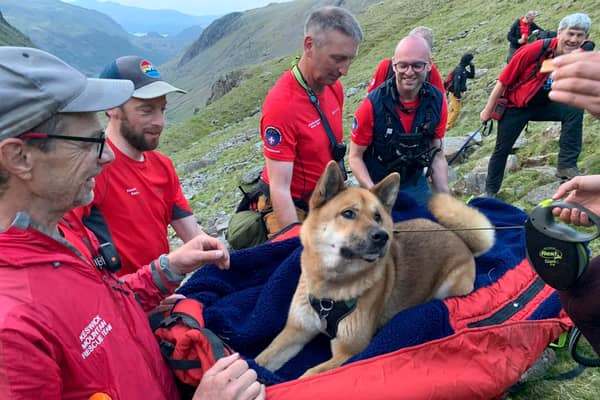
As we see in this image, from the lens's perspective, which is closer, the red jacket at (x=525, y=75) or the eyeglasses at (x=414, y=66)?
the eyeglasses at (x=414, y=66)

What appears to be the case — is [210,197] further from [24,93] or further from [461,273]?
[24,93]

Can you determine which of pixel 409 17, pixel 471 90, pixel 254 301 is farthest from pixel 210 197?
pixel 409 17

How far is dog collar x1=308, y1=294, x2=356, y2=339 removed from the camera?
118 inches

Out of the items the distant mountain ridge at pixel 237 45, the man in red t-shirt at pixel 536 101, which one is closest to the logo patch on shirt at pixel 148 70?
the man in red t-shirt at pixel 536 101

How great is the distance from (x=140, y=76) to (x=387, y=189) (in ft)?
7.14

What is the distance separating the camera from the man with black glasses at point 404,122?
445 centimetres

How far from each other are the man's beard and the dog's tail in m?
2.72

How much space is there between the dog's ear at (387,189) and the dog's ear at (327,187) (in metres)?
0.28

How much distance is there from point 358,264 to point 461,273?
981 millimetres

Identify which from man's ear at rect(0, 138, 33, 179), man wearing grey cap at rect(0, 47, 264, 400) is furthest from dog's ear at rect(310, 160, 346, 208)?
man's ear at rect(0, 138, 33, 179)

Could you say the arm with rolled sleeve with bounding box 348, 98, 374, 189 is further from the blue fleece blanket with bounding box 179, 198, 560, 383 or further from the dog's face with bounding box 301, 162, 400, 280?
the dog's face with bounding box 301, 162, 400, 280

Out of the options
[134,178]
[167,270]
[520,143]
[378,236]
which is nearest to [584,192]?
[378,236]

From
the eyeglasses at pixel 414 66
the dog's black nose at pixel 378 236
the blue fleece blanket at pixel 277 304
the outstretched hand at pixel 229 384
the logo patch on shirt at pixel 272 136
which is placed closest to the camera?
the outstretched hand at pixel 229 384

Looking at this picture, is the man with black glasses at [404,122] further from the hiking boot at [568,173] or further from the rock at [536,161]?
the rock at [536,161]
